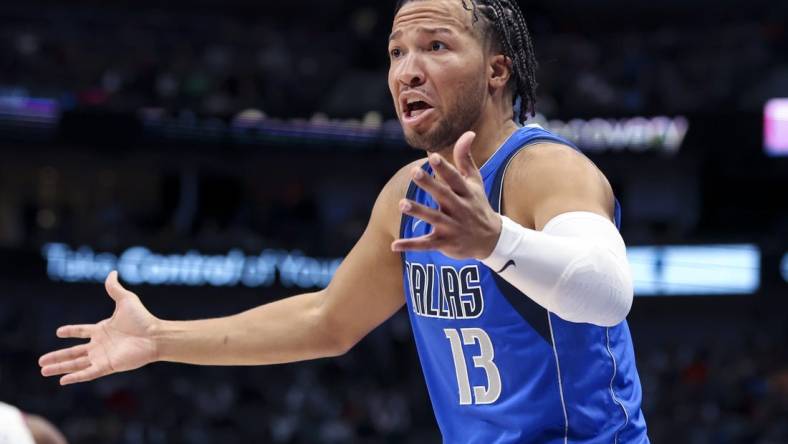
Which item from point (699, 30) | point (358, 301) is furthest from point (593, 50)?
point (358, 301)

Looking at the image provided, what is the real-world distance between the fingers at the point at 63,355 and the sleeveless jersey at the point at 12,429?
5.06 feet

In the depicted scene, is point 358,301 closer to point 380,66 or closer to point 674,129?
point 674,129

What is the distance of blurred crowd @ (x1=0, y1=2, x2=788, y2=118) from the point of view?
16.8 metres

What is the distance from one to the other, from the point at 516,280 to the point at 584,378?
49cm

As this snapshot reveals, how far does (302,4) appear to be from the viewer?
21.6 meters

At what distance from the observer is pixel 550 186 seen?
283cm

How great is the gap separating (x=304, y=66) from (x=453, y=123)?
15290 millimetres

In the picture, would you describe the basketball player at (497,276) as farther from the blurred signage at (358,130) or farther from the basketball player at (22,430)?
the blurred signage at (358,130)

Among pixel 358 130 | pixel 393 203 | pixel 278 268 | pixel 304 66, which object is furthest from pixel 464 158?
pixel 304 66

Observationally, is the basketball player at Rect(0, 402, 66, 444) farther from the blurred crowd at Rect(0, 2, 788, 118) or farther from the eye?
the blurred crowd at Rect(0, 2, 788, 118)

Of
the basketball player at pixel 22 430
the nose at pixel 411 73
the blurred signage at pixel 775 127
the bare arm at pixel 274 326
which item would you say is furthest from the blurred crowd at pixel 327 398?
the nose at pixel 411 73

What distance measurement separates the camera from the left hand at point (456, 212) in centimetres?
238

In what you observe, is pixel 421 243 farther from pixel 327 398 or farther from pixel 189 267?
pixel 189 267

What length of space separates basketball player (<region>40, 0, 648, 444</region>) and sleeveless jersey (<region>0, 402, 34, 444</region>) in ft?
5.20
